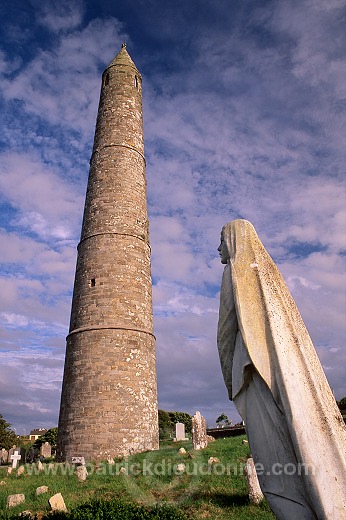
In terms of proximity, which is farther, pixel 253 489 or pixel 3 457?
pixel 3 457

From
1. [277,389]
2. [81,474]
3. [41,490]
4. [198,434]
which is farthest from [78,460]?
[277,389]

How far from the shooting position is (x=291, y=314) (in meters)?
3.52

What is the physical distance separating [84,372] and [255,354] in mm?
13043

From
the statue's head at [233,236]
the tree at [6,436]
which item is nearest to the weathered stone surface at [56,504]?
the statue's head at [233,236]

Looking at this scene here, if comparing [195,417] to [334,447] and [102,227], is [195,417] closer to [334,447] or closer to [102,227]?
[102,227]

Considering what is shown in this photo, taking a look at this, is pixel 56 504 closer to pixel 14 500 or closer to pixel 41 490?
pixel 14 500

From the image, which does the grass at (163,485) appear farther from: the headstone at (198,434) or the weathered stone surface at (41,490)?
the headstone at (198,434)

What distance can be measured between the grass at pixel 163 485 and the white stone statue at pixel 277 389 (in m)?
5.32

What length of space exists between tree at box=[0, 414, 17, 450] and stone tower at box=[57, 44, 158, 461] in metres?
26.0

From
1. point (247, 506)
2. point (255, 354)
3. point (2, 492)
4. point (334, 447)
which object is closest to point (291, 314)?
point (255, 354)

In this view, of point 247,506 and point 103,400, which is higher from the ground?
point 103,400

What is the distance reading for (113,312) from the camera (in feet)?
52.0

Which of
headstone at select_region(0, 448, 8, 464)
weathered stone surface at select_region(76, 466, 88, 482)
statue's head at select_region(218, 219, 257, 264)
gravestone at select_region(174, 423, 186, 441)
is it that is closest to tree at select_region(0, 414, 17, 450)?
headstone at select_region(0, 448, 8, 464)

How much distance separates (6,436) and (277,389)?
4059 centimetres
